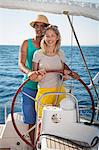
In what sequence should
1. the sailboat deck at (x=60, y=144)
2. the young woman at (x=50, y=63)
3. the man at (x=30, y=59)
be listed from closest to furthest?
the sailboat deck at (x=60, y=144) → the young woman at (x=50, y=63) → the man at (x=30, y=59)

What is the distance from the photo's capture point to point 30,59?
8.28 feet

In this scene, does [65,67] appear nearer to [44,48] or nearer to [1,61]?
[44,48]

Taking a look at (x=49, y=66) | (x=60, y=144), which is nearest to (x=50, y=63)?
(x=49, y=66)

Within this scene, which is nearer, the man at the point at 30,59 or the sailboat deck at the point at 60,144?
the sailboat deck at the point at 60,144

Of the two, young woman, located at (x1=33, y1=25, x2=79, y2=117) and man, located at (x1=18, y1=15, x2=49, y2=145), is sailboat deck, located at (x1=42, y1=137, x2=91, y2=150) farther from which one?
man, located at (x1=18, y1=15, x2=49, y2=145)

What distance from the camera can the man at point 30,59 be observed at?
2502 millimetres

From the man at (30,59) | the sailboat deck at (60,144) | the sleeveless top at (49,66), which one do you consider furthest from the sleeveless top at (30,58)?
the sailboat deck at (60,144)

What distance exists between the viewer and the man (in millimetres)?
2502

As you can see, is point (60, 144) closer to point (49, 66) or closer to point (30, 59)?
point (49, 66)

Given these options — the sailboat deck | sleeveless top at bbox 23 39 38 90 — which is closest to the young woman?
sleeveless top at bbox 23 39 38 90

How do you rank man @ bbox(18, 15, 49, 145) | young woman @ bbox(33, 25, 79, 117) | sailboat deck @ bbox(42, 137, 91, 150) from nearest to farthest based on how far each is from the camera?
sailboat deck @ bbox(42, 137, 91, 150) < young woman @ bbox(33, 25, 79, 117) < man @ bbox(18, 15, 49, 145)

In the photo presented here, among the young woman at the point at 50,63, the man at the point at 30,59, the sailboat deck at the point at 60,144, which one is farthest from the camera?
the man at the point at 30,59

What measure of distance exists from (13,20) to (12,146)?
297 inches

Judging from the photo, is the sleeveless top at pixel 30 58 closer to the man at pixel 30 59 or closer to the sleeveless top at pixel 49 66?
the man at pixel 30 59
